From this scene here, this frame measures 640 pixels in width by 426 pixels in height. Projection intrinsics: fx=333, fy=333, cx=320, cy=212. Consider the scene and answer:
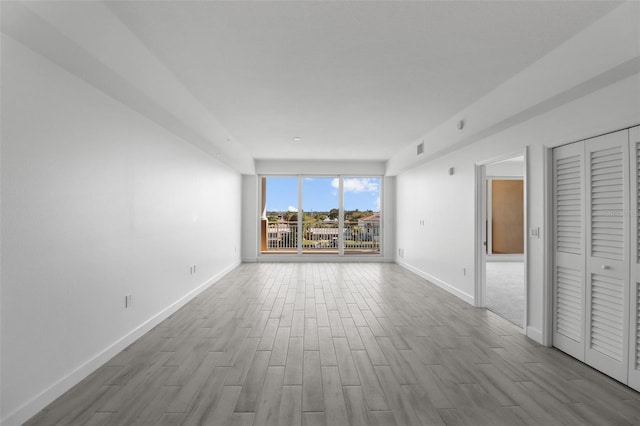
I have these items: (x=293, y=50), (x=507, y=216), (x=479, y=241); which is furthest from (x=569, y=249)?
(x=507, y=216)

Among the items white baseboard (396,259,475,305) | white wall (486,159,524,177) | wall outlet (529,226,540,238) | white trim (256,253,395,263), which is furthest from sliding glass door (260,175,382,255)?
wall outlet (529,226,540,238)

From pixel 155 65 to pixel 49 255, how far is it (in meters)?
1.78

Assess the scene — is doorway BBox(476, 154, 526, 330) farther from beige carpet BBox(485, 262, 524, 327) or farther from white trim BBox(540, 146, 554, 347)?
white trim BBox(540, 146, 554, 347)

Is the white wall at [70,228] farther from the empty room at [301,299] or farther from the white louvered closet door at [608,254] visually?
the white louvered closet door at [608,254]

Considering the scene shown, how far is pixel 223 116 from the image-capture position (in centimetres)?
466

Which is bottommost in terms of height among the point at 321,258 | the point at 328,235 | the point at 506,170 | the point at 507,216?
the point at 321,258

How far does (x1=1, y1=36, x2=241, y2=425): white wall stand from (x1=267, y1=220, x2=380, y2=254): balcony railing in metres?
5.18

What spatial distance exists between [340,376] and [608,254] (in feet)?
7.60

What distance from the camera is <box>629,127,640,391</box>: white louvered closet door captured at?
2.39 metres

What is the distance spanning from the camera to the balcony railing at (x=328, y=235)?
29.7ft

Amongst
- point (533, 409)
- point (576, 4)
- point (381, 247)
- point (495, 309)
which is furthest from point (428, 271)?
point (576, 4)

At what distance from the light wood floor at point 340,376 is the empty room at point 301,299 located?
0.07ft

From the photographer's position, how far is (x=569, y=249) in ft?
9.96

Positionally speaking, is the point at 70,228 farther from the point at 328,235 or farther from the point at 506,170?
the point at 506,170
